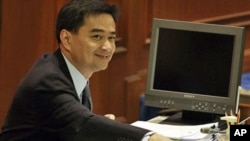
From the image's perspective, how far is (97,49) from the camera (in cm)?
226

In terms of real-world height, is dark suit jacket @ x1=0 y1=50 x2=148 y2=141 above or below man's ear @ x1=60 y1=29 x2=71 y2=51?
below

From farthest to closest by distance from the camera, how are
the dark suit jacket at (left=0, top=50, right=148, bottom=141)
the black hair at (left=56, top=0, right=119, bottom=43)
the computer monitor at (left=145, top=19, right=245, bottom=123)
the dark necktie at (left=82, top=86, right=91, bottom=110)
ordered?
the computer monitor at (left=145, top=19, right=245, bottom=123), the dark necktie at (left=82, top=86, right=91, bottom=110), the black hair at (left=56, top=0, right=119, bottom=43), the dark suit jacket at (left=0, top=50, right=148, bottom=141)

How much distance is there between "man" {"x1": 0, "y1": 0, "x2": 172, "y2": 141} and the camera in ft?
6.51

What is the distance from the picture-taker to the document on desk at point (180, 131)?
274cm

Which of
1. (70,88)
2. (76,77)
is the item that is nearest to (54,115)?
(70,88)

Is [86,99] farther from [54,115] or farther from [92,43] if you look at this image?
[54,115]

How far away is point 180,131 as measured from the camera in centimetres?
285

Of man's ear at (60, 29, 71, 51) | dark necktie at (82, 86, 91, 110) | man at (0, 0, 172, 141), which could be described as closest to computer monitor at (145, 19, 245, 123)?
dark necktie at (82, 86, 91, 110)

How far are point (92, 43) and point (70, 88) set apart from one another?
21cm

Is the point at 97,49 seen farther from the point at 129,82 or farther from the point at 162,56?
the point at 129,82

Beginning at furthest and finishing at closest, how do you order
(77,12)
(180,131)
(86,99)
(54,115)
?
(180,131)
(86,99)
(77,12)
(54,115)

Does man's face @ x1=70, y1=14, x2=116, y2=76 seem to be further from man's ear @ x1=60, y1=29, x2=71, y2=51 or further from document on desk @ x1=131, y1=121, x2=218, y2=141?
document on desk @ x1=131, y1=121, x2=218, y2=141

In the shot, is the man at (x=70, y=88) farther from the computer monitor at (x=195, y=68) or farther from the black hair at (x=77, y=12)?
the computer monitor at (x=195, y=68)

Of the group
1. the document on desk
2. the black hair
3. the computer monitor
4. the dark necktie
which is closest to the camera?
the black hair
